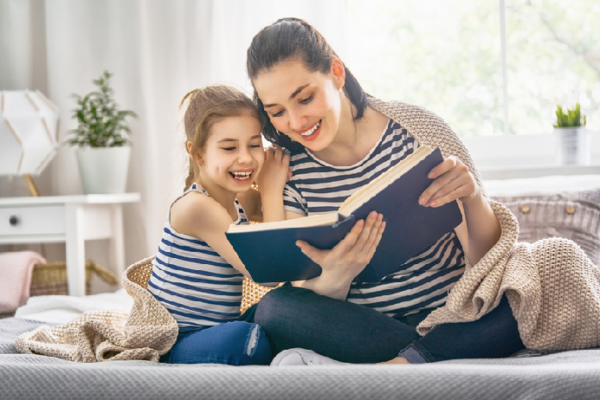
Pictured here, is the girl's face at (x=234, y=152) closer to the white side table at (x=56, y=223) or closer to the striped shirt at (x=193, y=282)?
the striped shirt at (x=193, y=282)

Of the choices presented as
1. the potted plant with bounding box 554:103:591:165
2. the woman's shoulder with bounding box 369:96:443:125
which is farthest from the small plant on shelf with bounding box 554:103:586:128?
the woman's shoulder with bounding box 369:96:443:125

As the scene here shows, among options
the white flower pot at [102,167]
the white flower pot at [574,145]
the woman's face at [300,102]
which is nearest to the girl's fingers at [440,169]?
the woman's face at [300,102]

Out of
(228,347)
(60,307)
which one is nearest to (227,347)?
(228,347)

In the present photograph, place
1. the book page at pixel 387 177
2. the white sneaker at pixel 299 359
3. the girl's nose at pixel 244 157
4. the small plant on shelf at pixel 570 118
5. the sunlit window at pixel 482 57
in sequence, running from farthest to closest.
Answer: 1. the sunlit window at pixel 482 57
2. the small plant on shelf at pixel 570 118
3. the girl's nose at pixel 244 157
4. the white sneaker at pixel 299 359
5. the book page at pixel 387 177

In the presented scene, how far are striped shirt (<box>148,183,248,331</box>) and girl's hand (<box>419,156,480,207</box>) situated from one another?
1.52 ft

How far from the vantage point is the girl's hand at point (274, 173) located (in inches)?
47.5

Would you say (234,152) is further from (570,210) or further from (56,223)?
(56,223)

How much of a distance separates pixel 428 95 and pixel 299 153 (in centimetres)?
129

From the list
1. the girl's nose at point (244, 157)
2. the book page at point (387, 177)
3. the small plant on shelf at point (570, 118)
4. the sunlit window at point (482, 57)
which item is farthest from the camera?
the sunlit window at point (482, 57)

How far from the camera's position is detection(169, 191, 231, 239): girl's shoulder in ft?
3.67

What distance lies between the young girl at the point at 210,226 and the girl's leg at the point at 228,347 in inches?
2.6

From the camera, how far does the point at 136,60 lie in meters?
2.52

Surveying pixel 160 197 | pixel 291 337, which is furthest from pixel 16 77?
pixel 291 337

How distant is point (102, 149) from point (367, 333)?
5.21ft
